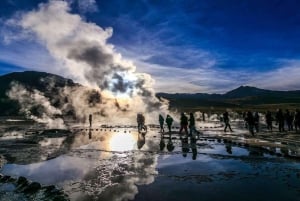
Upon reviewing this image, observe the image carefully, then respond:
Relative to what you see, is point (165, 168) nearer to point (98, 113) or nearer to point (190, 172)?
point (190, 172)

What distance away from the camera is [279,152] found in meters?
22.2

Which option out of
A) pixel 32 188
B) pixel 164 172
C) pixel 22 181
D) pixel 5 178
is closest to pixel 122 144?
pixel 164 172

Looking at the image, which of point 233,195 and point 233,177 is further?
point 233,177

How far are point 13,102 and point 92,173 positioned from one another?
178 meters

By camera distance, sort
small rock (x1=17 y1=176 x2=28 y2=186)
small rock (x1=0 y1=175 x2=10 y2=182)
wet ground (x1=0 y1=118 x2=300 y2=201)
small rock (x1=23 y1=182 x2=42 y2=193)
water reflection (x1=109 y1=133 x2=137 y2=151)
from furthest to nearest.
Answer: water reflection (x1=109 y1=133 x2=137 y2=151) < small rock (x1=0 y1=175 x2=10 y2=182) < small rock (x1=17 y1=176 x2=28 y2=186) < small rock (x1=23 y1=182 x2=42 y2=193) < wet ground (x1=0 y1=118 x2=300 y2=201)

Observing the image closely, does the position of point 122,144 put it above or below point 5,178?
above

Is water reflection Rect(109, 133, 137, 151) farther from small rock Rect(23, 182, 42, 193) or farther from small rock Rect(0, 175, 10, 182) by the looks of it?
small rock Rect(23, 182, 42, 193)

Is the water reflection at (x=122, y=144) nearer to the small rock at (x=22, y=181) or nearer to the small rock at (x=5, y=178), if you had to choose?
the small rock at (x=5, y=178)

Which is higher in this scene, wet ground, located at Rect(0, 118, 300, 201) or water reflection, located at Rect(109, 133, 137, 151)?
water reflection, located at Rect(109, 133, 137, 151)

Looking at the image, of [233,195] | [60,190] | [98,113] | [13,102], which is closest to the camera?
[233,195]

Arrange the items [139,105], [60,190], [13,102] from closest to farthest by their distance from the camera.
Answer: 1. [60,190]
2. [139,105]
3. [13,102]

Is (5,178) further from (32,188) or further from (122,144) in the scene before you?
(122,144)

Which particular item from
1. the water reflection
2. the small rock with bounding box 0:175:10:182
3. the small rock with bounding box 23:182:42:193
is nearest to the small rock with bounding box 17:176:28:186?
the small rock with bounding box 23:182:42:193

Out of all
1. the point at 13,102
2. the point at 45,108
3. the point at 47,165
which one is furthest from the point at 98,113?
the point at 13,102
